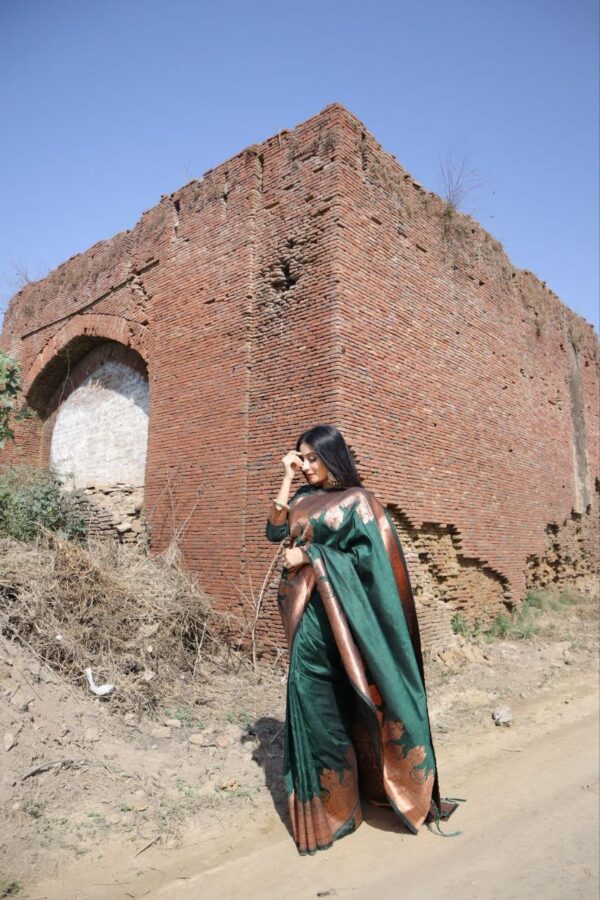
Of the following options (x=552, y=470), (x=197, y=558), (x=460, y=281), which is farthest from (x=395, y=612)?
(x=552, y=470)

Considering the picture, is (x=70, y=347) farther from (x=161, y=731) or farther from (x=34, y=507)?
(x=161, y=731)

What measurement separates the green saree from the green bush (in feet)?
16.9

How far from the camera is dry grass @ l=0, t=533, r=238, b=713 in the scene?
4.91 metres

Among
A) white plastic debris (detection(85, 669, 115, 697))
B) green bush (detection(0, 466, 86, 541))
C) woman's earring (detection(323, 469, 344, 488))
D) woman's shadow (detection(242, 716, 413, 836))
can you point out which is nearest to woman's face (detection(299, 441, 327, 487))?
woman's earring (detection(323, 469, 344, 488))

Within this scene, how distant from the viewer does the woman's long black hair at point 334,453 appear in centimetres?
342

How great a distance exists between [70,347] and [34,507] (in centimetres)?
452

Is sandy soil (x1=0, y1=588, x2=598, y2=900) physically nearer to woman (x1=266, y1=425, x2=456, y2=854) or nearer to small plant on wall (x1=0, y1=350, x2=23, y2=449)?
woman (x1=266, y1=425, x2=456, y2=854)

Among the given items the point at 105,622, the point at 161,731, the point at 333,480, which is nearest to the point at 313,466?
the point at 333,480

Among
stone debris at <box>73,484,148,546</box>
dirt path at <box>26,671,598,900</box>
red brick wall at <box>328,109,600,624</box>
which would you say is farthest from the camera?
stone debris at <box>73,484,148,546</box>

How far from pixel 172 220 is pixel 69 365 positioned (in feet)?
13.2

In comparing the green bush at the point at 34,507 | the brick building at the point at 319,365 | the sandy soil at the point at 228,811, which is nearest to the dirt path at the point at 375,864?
the sandy soil at the point at 228,811

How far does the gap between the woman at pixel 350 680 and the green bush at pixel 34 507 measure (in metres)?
5.11

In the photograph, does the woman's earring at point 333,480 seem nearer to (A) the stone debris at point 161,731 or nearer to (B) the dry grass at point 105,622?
(A) the stone debris at point 161,731

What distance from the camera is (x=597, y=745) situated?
16.9 ft
